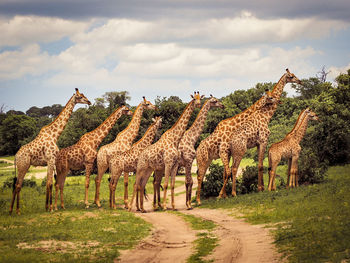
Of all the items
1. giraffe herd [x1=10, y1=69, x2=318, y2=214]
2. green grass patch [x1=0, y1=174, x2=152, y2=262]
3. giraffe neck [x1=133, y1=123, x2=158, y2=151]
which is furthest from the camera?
giraffe neck [x1=133, y1=123, x2=158, y2=151]

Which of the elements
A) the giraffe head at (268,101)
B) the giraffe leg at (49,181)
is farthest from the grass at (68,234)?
the giraffe head at (268,101)

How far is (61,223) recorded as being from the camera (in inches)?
653

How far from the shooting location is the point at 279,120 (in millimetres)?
50094

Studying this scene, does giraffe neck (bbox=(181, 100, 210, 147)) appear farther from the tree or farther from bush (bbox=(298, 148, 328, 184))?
the tree

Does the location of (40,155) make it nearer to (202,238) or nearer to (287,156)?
(202,238)

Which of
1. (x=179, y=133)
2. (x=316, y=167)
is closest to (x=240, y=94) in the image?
(x=316, y=167)

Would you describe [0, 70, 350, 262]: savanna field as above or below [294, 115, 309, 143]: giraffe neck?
below

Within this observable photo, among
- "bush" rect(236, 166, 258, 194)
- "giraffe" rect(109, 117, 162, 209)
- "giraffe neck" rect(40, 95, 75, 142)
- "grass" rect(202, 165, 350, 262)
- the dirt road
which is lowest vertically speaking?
the dirt road

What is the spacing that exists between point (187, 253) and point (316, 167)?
497 inches

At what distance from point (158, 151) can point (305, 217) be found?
23.7ft

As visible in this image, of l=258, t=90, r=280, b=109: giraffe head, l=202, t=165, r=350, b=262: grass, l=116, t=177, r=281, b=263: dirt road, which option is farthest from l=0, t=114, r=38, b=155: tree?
l=116, t=177, r=281, b=263: dirt road

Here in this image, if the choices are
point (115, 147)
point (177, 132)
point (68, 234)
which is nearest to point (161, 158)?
point (177, 132)

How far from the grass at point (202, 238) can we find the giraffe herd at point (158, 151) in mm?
2412

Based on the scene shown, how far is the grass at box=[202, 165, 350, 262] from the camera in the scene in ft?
36.0
